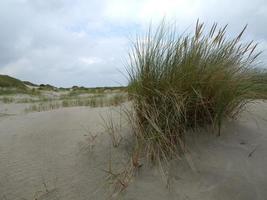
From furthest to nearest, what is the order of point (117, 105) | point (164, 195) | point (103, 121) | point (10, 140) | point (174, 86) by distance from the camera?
point (117, 105) → point (103, 121) → point (10, 140) → point (174, 86) → point (164, 195)

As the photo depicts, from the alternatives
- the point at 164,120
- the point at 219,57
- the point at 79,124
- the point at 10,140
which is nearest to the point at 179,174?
the point at 164,120

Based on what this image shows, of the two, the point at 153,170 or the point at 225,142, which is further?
the point at 225,142

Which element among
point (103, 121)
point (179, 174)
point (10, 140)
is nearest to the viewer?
point (179, 174)

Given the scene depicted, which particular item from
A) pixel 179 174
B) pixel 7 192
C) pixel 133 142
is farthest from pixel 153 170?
pixel 7 192

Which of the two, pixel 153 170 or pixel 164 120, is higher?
pixel 164 120

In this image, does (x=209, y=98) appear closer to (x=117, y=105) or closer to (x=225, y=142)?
(x=225, y=142)

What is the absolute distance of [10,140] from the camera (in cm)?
347

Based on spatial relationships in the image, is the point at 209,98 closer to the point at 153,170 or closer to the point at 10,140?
the point at 153,170

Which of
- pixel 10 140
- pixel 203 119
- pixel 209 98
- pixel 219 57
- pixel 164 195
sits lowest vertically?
pixel 164 195

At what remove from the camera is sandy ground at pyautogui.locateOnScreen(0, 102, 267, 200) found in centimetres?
257

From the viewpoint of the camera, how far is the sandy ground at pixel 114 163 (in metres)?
2.57

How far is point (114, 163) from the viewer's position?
2904mm

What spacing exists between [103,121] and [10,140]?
3.13 ft

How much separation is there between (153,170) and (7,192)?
111 centimetres
